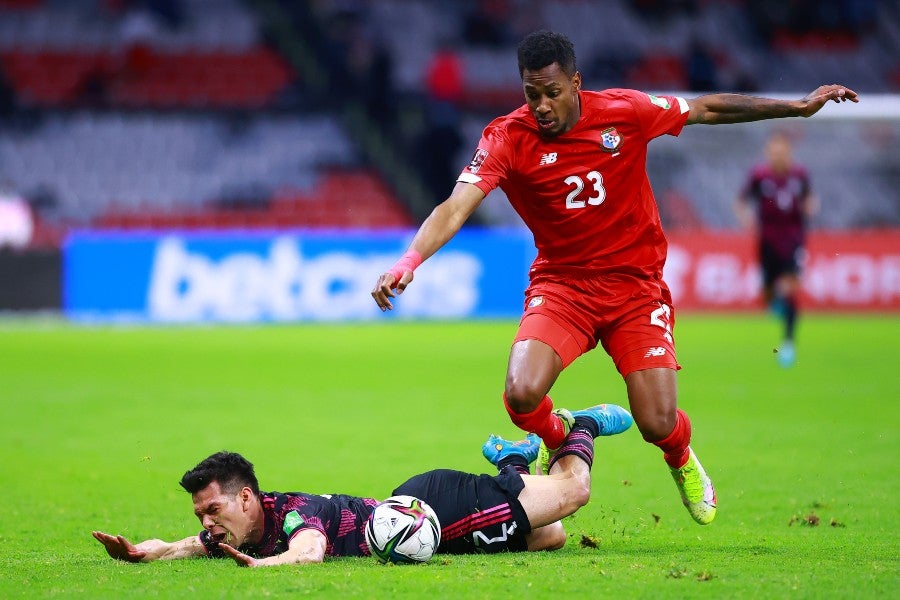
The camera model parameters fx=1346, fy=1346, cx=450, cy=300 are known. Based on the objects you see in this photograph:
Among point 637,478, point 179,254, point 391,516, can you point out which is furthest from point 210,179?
point 391,516

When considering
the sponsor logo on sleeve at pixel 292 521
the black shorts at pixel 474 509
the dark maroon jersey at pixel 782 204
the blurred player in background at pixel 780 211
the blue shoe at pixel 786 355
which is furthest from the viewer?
the dark maroon jersey at pixel 782 204

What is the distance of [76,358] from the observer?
52.4 ft

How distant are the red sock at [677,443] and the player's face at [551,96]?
4.97 ft

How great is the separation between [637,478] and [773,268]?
27.3 feet

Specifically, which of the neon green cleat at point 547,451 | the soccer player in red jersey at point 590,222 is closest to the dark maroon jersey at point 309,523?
the soccer player in red jersey at point 590,222

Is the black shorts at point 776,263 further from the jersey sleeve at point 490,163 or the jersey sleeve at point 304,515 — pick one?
the jersey sleeve at point 304,515

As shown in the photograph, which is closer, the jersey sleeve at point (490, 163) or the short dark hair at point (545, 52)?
the short dark hair at point (545, 52)

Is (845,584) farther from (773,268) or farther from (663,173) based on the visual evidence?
(663,173)

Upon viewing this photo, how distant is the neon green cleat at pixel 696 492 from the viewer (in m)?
6.58

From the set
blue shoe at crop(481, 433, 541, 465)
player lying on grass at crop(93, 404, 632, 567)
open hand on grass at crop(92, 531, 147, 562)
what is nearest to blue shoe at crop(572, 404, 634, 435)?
blue shoe at crop(481, 433, 541, 465)

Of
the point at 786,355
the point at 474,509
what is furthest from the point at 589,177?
the point at 786,355

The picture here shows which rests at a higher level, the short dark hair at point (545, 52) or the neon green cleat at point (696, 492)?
the short dark hair at point (545, 52)

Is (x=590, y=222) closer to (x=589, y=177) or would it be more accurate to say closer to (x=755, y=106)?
(x=589, y=177)

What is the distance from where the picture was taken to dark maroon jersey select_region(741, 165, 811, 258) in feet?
51.7
